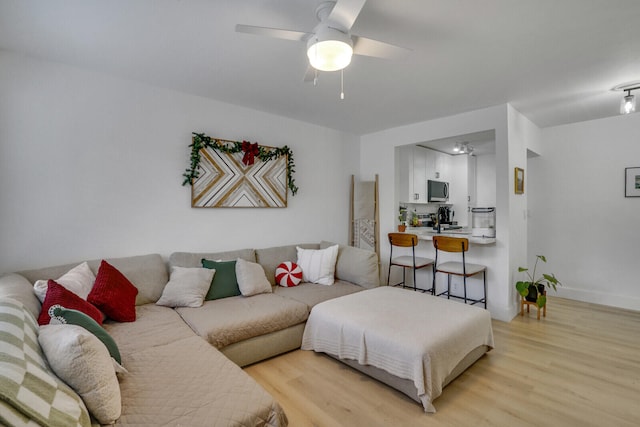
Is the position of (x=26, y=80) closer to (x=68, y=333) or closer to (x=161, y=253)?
(x=161, y=253)

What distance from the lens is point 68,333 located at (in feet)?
4.07

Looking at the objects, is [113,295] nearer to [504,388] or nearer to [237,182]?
[237,182]

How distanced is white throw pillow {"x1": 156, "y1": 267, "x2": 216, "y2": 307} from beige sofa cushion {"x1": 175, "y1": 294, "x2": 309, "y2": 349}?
0.07 meters

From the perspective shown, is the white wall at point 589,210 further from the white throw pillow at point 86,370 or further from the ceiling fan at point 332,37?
the white throw pillow at point 86,370

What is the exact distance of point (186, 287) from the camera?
2.64 meters

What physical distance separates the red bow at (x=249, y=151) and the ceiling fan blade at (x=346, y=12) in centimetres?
211

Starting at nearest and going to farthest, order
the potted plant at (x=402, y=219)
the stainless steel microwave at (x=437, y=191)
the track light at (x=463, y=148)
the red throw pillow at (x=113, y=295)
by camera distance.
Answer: the red throw pillow at (x=113, y=295) → the potted plant at (x=402, y=219) → the track light at (x=463, y=148) → the stainless steel microwave at (x=437, y=191)

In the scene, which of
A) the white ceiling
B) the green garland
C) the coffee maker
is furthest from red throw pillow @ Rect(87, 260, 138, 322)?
the coffee maker

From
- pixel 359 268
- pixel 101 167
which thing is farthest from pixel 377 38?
pixel 101 167

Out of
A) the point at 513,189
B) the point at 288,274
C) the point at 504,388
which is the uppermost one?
the point at 513,189

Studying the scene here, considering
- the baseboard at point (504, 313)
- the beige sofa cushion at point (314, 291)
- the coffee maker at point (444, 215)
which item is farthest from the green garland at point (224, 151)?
the coffee maker at point (444, 215)

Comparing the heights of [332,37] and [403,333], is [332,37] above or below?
above

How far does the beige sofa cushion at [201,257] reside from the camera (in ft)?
9.55

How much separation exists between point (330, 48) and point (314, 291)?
2.28 m
